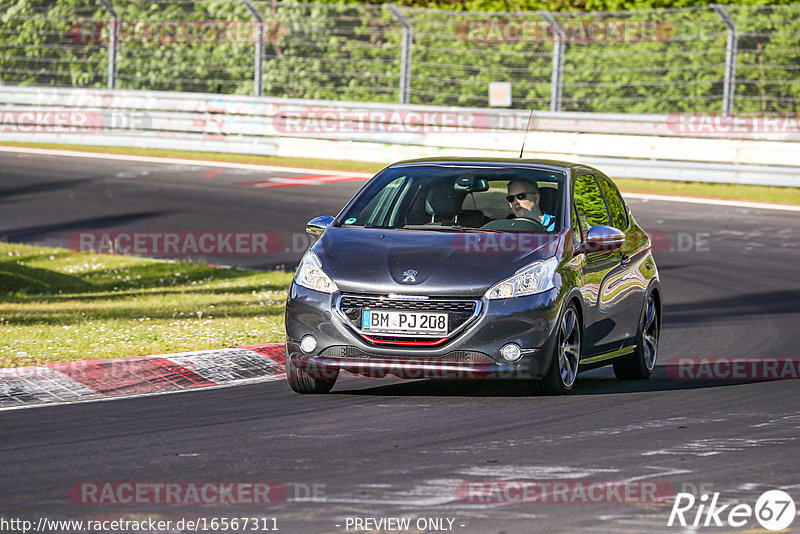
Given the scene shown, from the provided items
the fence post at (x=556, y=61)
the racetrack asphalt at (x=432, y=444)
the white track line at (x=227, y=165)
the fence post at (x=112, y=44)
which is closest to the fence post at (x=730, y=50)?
the white track line at (x=227, y=165)

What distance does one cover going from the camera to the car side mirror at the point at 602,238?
9.59m

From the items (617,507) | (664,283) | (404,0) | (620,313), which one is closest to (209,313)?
(620,313)

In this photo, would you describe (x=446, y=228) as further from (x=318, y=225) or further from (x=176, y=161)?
(x=176, y=161)

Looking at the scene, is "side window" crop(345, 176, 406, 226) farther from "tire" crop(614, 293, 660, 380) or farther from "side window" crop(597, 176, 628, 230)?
"tire" crop(614, 293, 660, 380)

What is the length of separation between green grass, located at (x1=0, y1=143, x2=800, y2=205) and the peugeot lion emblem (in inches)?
604

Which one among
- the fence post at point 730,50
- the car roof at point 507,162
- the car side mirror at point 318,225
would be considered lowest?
the car side mirror at point 318,225

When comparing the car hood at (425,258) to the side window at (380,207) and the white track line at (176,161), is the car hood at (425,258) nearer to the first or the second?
the side window at (380,207)

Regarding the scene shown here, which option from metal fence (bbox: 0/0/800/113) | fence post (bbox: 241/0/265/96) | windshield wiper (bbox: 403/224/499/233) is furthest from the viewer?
fence post (bbox: 241/0/265/96)

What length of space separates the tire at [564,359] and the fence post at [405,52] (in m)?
17.1

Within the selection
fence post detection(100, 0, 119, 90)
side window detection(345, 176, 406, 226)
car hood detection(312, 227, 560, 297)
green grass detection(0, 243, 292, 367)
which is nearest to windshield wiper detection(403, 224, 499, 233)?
car hood detection(312, 227, 560, 297)

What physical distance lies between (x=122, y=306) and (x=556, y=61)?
12937mm

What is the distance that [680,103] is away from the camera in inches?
991

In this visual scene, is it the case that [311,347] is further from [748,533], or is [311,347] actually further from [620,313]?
[748,533]

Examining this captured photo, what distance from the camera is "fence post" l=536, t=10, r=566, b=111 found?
24.8 meters
